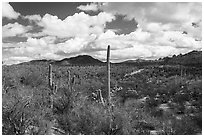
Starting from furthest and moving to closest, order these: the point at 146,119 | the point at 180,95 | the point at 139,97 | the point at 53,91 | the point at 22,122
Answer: the point at 139,97
the point at 180,95
the point at 53,91
the point at 146,119
the point at 22,122

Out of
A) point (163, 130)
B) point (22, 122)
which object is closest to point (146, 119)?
point (163, 130)

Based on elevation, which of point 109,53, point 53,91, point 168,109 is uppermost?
point 109,53

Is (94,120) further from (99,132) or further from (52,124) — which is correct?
(52,124)

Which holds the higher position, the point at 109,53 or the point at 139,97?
the point at 109,53

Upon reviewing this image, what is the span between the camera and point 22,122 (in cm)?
845

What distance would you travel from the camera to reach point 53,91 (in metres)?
12.9

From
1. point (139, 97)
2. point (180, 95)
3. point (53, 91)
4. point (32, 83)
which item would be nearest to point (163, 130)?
point (53, 91)

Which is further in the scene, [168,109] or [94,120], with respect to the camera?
[168,109]

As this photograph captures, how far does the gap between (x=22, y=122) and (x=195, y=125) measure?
521 centimetres

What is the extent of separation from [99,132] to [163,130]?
6.42 ft

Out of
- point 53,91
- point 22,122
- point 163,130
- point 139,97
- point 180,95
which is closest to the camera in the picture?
point 22,122

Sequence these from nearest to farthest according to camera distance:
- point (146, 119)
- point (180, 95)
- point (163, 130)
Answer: point (163, 130), point (146, 119), point (180, 95)

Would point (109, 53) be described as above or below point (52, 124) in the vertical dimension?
above

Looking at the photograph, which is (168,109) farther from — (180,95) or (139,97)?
(139,97)
